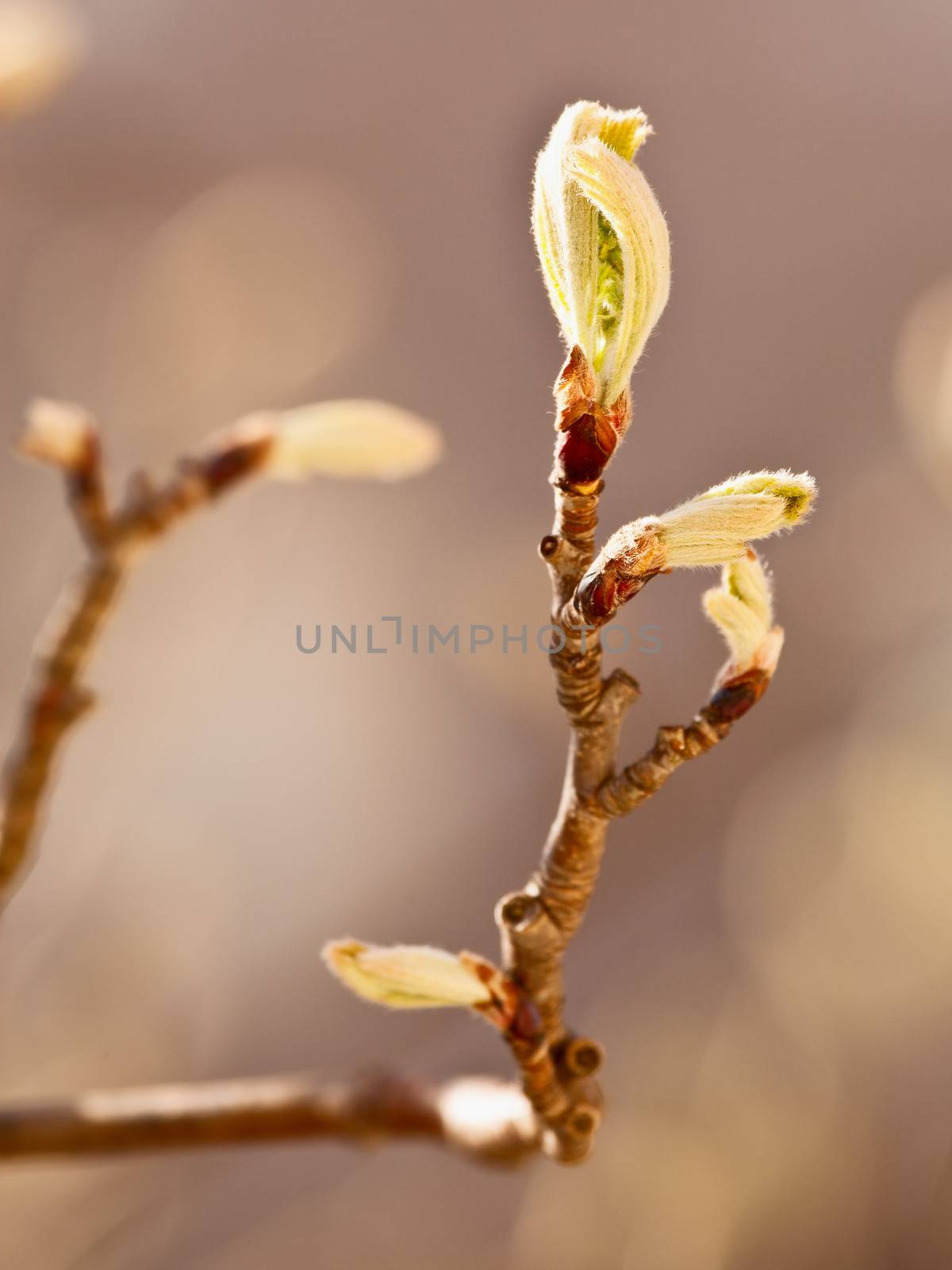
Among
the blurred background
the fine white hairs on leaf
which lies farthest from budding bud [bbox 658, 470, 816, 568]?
the blurred background

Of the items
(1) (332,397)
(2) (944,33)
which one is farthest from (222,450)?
(1) (332,397)

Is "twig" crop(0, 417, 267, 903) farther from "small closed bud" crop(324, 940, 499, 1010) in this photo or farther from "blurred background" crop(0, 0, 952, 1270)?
"blurred background" crop(0, 0, 952, 1270)

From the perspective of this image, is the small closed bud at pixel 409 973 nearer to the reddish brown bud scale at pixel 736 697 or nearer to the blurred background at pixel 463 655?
the reddish brown bud scale at pixel 736 697

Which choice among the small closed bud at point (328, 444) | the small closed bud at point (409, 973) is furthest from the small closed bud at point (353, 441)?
the small closed bud at point (409, 973)

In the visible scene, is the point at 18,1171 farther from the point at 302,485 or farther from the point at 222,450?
the point at 222,450

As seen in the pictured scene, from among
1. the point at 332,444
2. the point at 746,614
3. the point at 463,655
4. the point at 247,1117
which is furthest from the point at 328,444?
the point at 463,655

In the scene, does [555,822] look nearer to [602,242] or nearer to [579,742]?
[579,742]

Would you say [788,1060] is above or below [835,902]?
below
